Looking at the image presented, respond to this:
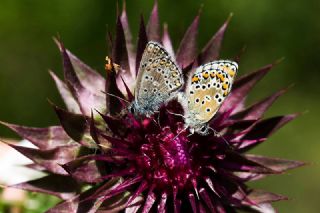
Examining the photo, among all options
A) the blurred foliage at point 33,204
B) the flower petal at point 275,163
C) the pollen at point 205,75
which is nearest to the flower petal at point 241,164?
the flower petal at point 275,163

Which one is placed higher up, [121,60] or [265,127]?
[121,60]

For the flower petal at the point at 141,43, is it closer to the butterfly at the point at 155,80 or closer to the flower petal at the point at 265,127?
the butterfly at the point at 155,80

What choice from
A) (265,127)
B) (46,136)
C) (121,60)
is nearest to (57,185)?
(46,136)

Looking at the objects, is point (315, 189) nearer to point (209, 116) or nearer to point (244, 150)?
point (244, 150)

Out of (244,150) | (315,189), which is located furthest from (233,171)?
(315,189)

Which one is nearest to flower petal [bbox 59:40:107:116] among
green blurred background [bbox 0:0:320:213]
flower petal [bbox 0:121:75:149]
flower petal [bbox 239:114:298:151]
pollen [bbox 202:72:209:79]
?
flower petal [bbox 0:121:75:149]

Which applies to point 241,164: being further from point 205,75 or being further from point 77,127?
point 77,127
